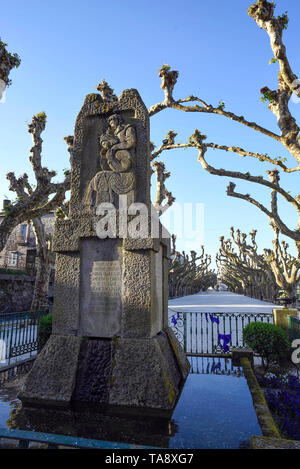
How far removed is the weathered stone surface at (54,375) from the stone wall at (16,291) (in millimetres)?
19382

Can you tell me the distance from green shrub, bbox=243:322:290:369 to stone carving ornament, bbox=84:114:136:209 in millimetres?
5255

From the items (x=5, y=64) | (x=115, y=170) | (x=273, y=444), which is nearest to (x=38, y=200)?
(x=5, y=64)

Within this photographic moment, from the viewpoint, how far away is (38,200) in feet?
36.2

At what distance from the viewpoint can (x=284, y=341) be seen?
298 inches

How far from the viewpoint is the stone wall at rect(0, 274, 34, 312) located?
22016 mm

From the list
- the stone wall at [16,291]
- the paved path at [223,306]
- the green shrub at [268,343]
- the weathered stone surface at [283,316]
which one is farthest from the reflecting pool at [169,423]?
the stone wall at [16,291]

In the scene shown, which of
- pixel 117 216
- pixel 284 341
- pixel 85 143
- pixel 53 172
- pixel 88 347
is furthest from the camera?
pixel 53 172

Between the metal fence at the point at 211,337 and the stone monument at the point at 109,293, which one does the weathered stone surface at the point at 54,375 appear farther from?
the metal fence at the point at 211,337

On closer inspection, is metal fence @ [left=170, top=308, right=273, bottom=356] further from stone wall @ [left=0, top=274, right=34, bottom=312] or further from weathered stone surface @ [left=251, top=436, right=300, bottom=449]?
stone wall @ [left=0, top=274, right=34, bottom=312]

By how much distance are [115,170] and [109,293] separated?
210 centimetres

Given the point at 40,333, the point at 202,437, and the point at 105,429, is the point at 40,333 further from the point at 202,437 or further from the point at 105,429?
the point at 202,437

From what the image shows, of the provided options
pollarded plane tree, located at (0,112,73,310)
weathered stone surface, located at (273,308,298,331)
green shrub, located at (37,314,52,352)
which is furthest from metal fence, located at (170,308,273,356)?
pollarded plane tree, located at (0,112,73,310)
